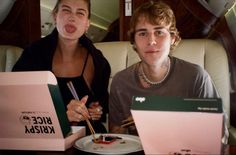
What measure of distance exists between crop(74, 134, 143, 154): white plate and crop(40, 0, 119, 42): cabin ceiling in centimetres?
175

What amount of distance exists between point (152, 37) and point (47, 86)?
0.56 meters

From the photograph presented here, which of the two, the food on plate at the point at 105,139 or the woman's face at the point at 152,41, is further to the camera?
the woman's face at the point at 152,41

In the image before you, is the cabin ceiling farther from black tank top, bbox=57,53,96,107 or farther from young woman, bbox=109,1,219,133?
young woman, bbox=109,1,219,133

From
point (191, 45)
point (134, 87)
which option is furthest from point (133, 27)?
point (191, 45)

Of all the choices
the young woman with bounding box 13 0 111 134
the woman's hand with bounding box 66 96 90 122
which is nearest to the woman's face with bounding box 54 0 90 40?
the young woman with bounding box 13 0 111 134

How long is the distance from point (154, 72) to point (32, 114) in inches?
25.6

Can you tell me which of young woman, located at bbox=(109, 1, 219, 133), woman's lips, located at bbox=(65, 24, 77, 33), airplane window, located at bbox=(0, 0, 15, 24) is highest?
airplane window, located at bbox=(0, 0, 15, 24)

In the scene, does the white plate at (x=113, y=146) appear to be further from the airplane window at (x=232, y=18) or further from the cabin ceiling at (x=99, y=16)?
the cabin ceiling at (x=99, y=16)

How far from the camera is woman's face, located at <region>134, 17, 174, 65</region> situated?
1144mm

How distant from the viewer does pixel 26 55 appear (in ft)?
4.86

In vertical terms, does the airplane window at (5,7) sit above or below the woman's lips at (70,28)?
above

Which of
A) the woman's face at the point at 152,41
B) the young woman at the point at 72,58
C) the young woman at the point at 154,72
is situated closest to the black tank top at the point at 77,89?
the young woman at the point at 72,58

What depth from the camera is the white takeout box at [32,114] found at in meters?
0.72

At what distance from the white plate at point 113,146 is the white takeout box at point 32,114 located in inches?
1.7
